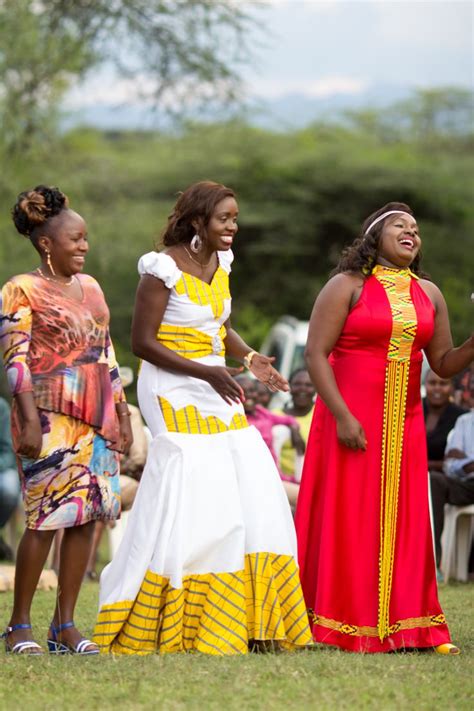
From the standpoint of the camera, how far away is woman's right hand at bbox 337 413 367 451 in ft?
22.5

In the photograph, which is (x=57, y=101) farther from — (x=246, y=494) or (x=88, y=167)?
(x=246, y=494)

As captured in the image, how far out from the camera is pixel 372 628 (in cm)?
686

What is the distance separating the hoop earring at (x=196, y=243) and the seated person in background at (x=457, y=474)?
5.01 meters

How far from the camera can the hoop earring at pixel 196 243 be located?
686cm

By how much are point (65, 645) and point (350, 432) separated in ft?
5.62

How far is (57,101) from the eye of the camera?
20562mm

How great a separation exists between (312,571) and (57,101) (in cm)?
1462

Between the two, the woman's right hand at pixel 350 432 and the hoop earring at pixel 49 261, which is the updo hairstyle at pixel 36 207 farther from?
the woman's right hand at pixel 350 432

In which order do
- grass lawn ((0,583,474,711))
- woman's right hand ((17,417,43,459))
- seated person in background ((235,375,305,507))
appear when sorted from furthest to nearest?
seated person in background ((235,375,305,507)) → woman's right hand ((17,417,43,459)) → grass lawn ((0,583,474,711))

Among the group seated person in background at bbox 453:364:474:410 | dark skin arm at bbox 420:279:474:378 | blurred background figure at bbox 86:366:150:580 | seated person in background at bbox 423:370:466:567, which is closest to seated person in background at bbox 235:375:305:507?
Result: blurred background figure at bbox 86:366:150:580

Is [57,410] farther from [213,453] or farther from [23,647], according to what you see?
[23,647]

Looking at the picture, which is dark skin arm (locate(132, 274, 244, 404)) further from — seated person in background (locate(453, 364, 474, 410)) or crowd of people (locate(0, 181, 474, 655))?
seated person in background (locate(453, 364, 474, 410))

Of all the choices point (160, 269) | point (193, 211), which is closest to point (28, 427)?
point (160, 269)

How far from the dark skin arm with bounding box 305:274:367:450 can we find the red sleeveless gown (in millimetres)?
71
